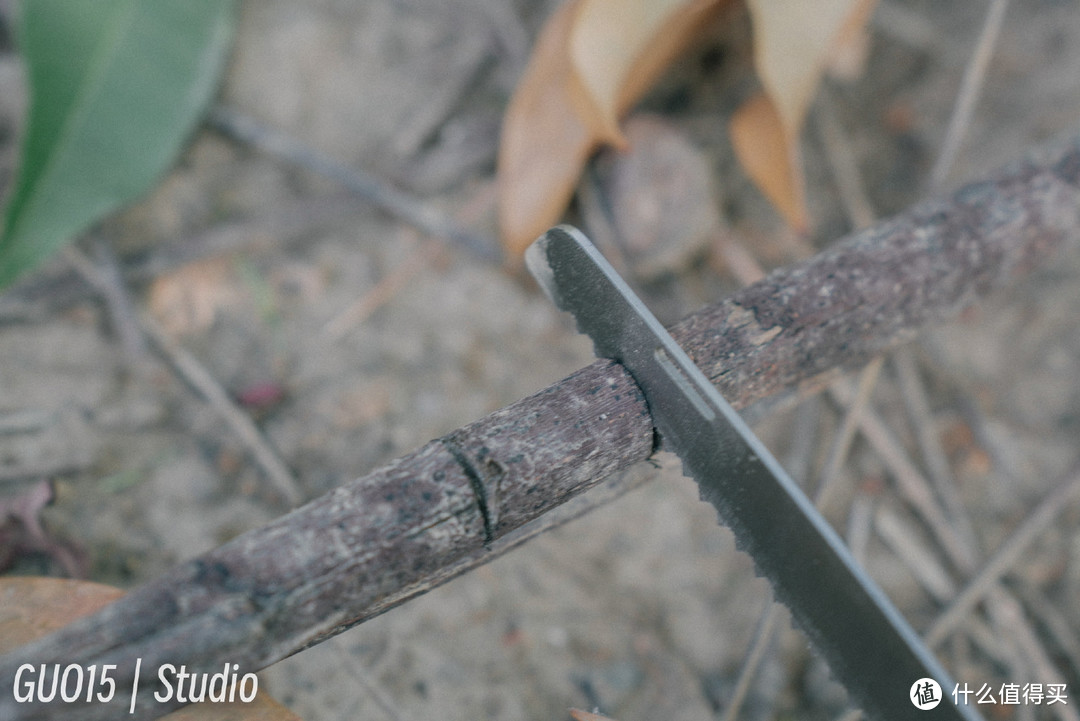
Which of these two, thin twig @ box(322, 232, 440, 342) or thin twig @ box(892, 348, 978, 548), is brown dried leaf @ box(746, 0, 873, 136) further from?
thin twig @ box(322, 232, 440, 342)

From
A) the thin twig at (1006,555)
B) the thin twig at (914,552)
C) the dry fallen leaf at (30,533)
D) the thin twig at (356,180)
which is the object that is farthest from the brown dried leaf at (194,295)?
the thin twig at (1006,555)

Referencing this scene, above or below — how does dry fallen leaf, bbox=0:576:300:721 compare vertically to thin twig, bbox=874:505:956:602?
above

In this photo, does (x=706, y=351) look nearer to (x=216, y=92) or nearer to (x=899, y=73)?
(x=899, y=73)

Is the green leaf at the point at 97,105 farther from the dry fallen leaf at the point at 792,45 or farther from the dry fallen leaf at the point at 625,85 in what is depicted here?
the dry fallen leaf at the point at 792,45

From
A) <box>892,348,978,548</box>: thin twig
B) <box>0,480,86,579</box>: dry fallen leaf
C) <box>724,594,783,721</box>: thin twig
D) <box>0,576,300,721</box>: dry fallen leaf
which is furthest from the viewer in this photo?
<box>892,348,978,548</box>: thin twig

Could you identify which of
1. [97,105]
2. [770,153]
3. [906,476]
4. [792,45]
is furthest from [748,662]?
[97,105]

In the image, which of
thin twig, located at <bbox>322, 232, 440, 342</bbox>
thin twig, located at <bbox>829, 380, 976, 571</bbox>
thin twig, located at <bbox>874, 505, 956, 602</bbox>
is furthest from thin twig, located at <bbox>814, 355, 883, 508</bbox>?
thin twig, located at <bbox>322, 232, 440, 342</bbox>

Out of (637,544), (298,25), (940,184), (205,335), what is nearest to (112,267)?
(205,335)
